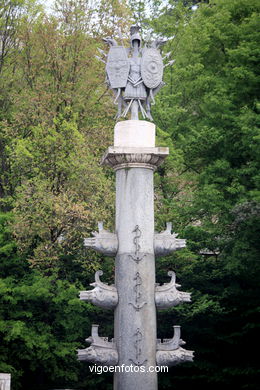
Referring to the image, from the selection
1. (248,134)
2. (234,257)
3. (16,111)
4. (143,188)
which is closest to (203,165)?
(248,134)

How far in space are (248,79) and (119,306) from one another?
14308 millimetres

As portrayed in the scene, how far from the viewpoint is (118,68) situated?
13.7m

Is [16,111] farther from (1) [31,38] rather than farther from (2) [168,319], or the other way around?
(2) [168,319]

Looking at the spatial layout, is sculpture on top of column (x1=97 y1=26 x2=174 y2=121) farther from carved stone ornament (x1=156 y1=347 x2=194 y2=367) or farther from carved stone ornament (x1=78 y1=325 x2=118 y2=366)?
carved stone ornament (x1=156 y1=347 x2=194 y2=367)

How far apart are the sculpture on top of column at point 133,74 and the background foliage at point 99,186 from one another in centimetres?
744

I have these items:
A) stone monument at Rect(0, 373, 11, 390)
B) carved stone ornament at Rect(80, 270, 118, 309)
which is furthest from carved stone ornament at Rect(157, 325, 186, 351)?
stone monument at Rect(0, 373, 11, 390)

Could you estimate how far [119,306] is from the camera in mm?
12945

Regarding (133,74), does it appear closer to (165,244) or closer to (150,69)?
(150,69)

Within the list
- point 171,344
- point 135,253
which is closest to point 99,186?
point 135,253

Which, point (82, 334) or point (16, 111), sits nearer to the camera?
point (82, 334)

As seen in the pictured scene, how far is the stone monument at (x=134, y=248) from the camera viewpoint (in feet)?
41.8

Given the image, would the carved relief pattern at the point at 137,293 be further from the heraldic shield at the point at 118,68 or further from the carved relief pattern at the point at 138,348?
the heraldic shield at the point at 118,68

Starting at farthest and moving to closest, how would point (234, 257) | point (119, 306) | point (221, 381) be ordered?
point (221, 381) → point (234, 257) → point (119, 306)

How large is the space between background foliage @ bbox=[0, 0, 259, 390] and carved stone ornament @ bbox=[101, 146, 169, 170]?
24.8ft
